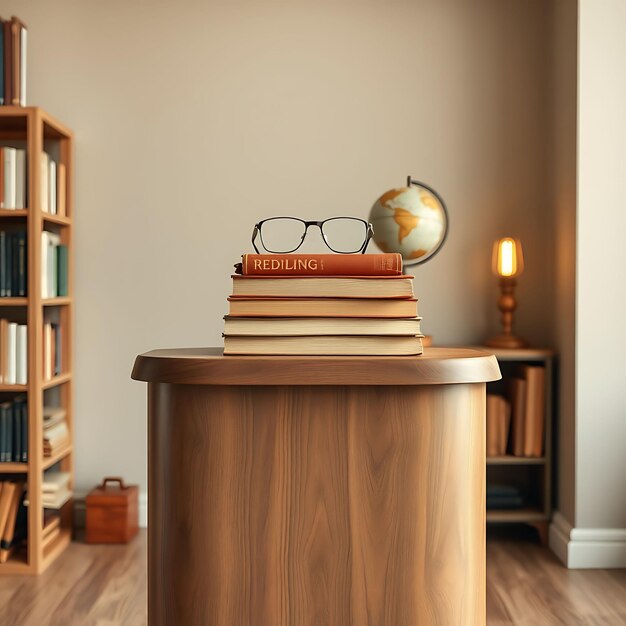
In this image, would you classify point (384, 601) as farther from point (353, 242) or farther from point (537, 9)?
point (537, 9)

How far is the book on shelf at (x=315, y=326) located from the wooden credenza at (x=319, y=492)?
0.06 meters

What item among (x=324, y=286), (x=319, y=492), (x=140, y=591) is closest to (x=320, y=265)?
(x=324, y=286)

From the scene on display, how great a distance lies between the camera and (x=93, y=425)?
3.56 m

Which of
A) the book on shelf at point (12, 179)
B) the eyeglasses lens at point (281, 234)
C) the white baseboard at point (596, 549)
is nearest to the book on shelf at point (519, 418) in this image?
the white baseboard at point (596, 549)

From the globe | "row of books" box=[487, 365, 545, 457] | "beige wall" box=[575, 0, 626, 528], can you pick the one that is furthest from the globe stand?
the globe

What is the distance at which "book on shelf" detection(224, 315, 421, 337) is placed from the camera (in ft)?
3.76

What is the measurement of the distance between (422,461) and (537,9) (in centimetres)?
296

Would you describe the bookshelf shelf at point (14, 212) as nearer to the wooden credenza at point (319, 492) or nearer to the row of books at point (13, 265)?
the row of books at point (13, 265)

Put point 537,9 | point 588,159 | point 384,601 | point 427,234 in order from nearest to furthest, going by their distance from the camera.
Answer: point 384,601 → point 427,234 → point 588,159 → point 537,9

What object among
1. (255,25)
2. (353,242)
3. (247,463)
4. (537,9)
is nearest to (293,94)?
(255,25)

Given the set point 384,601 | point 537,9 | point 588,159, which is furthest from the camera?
point 537,9

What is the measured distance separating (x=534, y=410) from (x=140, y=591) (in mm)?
1639

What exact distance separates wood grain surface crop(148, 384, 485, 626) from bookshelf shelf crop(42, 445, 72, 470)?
2.19m

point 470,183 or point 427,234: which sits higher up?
point 470,183
